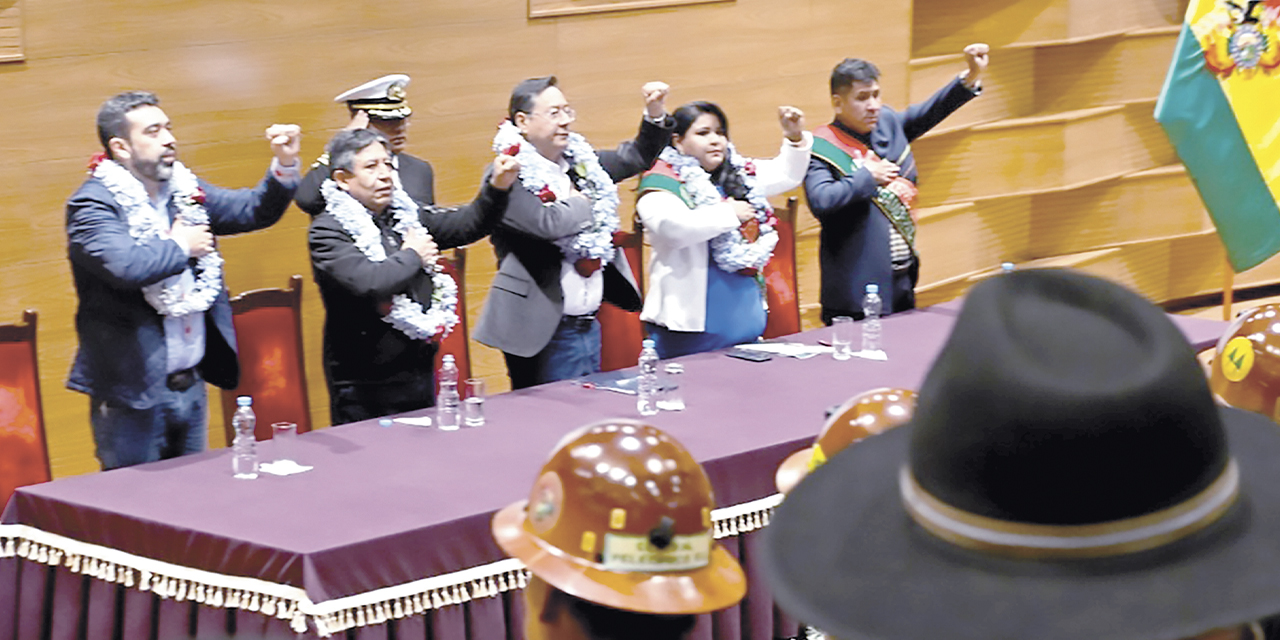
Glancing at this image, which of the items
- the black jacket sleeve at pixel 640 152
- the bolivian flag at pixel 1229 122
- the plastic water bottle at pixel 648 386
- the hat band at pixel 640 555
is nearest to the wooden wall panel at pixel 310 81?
the black jacket sleeve at pixel 640 152

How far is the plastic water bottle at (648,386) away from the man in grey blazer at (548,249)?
0.48 m

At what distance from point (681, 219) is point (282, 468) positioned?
61.7 inches

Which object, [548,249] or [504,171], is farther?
[548,249]

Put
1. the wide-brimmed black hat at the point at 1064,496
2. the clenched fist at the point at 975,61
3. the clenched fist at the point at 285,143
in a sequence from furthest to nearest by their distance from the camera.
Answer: the clenched fist at the point at 975,61 → the clenched fist at the point at 285,143 → the wide-brimmed black hat at the point at 1064,496

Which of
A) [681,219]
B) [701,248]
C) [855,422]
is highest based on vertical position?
[855,422]

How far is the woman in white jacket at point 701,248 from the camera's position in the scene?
16.0 feet

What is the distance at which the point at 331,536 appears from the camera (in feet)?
10.6

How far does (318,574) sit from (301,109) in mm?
2809

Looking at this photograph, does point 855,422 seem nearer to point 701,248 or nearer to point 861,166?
point 701,248

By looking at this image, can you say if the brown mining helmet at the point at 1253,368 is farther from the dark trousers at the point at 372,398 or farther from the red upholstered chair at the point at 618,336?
the red upholstered chair at the point at 618,336

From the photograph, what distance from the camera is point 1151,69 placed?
27.8ft

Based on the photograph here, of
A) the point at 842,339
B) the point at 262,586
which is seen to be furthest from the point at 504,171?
the point at 262,586

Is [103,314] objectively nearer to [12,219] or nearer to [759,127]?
[12,219]

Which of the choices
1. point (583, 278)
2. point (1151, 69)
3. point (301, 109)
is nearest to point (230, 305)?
point (583, 278)
